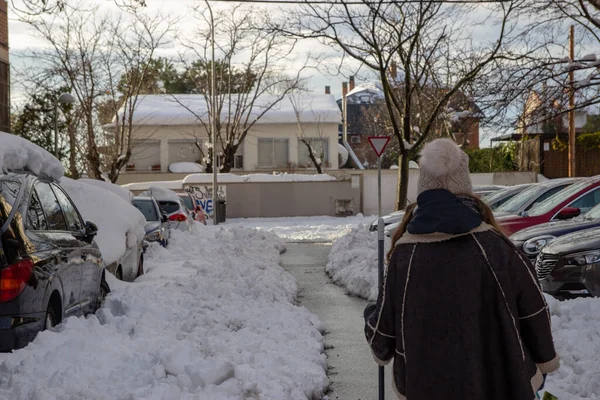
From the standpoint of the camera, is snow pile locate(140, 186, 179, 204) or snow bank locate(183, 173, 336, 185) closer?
snow pile locate(140, 186, 179, 204)

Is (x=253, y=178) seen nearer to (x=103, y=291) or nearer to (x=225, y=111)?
(x=225, y=111)

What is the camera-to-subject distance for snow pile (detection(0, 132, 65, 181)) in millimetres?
7238

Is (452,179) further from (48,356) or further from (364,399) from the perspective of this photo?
(364,399)

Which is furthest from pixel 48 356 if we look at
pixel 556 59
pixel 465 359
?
pixel 556 59

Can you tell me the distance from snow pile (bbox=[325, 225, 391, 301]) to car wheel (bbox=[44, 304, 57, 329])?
653 centimetres

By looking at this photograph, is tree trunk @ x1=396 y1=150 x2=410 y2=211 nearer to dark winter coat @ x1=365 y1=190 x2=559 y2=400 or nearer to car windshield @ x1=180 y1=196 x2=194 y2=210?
car windshield @ x1=180 y1=196 x2=194 y2=210

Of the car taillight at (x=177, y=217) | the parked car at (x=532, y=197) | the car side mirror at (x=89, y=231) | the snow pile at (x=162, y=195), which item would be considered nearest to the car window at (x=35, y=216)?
the car side mirror at (x=89, y=231)

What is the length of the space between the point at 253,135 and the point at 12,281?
43819 millimetres

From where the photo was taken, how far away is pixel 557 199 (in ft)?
47.2

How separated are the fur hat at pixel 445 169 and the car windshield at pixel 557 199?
11.0 m

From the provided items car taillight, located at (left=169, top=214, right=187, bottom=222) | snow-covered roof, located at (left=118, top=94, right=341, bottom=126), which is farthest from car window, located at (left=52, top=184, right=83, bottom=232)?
snow-covered roof, located at (left=118, top=94, right=341, bottom=126)

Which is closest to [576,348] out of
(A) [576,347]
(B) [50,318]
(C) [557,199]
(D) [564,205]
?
(A) [576,347]

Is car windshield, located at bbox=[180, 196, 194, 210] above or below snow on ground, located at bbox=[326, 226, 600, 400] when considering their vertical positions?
above

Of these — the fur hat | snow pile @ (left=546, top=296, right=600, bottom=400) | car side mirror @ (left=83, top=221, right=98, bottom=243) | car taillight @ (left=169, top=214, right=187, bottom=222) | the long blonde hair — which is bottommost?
snow pile @ (left=546, top=296, right=600, bottom=400)
